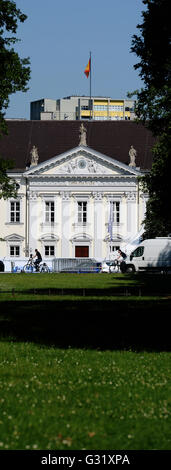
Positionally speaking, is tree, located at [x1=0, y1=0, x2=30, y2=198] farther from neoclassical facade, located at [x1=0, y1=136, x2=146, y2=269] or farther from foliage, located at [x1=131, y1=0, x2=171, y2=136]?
neoclassical facade, located at [x1=0, y1=136, x2=146, y2=269]

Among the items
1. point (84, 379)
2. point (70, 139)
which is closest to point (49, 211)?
point (70, 139)

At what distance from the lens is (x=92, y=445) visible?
8812 mm

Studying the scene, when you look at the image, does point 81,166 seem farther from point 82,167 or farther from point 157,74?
point 157,74

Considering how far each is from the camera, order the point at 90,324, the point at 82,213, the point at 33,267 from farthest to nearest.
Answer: the point at 82,213 < the point at 33,267 < the point at 90,324

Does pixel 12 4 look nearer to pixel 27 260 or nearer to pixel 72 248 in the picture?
pixel 27 260

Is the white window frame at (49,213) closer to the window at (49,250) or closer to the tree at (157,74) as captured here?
the window at (49,250)

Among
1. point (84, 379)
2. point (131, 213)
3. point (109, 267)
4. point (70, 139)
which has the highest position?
point (70, 139)

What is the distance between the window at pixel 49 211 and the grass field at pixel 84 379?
2936 inches

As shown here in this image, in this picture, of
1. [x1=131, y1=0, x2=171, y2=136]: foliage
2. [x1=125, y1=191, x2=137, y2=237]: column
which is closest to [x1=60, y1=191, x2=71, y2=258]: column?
[x1=125, y1=191, x2=137, y2=237]: column

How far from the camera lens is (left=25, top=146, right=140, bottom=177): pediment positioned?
9970 centimetres

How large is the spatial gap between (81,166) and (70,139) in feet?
14.9

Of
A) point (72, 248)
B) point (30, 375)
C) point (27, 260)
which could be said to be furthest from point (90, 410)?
point (72, 248)

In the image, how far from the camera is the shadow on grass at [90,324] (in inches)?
728

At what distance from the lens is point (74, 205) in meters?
102
